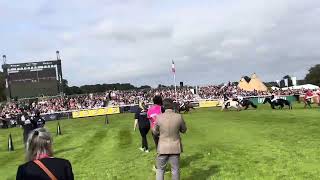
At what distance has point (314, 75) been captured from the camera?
176000 mm

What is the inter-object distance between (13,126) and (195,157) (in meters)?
41.8

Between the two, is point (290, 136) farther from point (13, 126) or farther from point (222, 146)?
point (13, 126)

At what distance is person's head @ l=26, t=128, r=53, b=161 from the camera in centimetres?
604

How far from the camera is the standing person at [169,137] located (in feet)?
38.9

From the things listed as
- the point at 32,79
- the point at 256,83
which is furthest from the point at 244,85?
the point at 32,79

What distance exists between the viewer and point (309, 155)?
54.3ft

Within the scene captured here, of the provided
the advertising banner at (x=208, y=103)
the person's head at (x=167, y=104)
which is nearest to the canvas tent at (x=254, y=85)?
the advertising banner at (x=208, y=103)

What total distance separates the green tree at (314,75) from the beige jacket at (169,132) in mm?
165264

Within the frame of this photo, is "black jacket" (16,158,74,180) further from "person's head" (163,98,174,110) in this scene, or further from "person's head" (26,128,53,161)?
"person's head" (163,98,174,110)

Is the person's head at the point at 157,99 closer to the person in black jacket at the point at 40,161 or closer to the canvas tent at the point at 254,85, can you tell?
the person in black jacket at the point at 40,161

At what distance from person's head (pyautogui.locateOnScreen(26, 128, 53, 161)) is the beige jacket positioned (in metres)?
5.91

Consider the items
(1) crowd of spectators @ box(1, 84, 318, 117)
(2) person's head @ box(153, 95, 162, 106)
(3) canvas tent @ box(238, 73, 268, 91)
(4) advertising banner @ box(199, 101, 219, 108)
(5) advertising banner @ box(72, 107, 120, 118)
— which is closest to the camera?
(2) person's head @ box(153, 95, 162, 106)

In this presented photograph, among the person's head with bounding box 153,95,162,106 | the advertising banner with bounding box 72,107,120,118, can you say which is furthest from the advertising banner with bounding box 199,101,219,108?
the person's head with bounding box 153,95,162,106

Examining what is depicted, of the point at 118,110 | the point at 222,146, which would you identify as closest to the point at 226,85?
the point at 118,110
